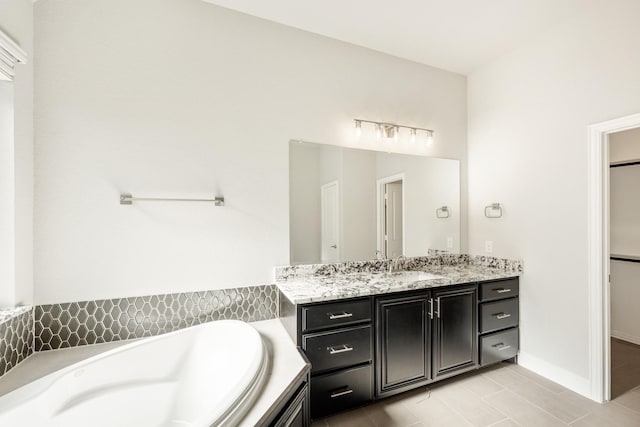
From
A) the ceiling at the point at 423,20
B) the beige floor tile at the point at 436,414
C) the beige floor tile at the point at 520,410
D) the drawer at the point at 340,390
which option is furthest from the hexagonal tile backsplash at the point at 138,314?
the ceiling at the point at 423,20

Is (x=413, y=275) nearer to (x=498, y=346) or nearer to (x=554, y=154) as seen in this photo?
(x=498, y=346)

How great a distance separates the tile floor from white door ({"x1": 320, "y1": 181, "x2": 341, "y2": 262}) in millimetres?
1171

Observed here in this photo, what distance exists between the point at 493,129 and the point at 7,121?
3.76 m

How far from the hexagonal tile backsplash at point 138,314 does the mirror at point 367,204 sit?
1.69 feet

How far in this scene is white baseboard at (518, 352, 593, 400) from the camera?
217 cm

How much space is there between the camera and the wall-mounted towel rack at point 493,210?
2.80 m

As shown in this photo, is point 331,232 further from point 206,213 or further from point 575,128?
point 575,128

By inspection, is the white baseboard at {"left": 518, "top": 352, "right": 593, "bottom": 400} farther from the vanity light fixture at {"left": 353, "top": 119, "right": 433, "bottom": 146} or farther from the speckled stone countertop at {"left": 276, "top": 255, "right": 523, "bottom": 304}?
the vanity light fixture at {"left": 353, "top": 119, "right": 433, "bottom": 146}

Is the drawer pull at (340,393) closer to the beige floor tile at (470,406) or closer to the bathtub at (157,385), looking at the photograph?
the bathtub at (157,385)

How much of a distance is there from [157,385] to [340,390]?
3.68 feet

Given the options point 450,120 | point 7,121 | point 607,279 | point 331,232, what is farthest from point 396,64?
point 7,121

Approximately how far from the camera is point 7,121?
151cm

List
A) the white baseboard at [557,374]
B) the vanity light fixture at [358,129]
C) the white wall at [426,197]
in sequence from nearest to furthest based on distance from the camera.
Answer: the white baseboard at [557,374] < the vanity light fixture at [358,129] < the white wall at [426,197]

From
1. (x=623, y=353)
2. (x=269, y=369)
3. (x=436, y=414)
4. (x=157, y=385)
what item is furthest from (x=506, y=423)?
(x=157, y=385)
